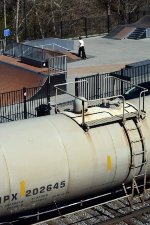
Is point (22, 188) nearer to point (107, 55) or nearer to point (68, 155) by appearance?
point (68, 155)

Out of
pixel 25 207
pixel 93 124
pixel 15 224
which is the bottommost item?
pixel 15 224

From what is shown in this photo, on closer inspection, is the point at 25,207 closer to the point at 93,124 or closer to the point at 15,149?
the point at 15,149

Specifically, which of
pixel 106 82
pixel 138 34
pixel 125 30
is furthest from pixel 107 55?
pixel 106 82

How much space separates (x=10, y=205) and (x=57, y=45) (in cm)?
2706

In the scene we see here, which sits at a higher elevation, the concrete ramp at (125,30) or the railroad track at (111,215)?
the concrete ramp at (125,30)

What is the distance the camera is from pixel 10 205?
38.5ft

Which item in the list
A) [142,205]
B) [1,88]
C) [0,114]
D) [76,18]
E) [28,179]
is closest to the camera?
[28,179]

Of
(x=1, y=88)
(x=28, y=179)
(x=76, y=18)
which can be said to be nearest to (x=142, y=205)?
(x=28, y=179)

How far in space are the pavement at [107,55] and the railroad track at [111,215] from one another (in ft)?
55.3

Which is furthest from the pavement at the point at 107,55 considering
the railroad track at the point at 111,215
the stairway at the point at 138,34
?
the railroad track at the point at 111,215

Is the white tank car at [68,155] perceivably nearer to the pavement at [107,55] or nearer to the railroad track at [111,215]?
the railroad track at [111,215]

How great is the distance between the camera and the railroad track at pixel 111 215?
13289 mm

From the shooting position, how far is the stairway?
1693 inches

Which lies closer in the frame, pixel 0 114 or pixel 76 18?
pixel 0 114
